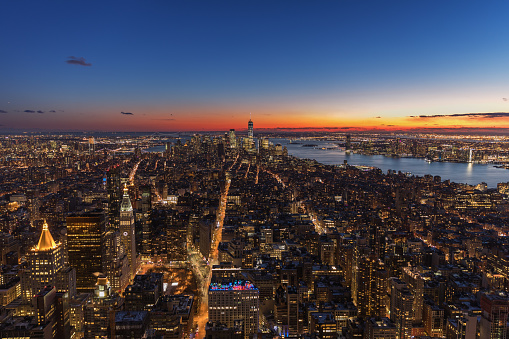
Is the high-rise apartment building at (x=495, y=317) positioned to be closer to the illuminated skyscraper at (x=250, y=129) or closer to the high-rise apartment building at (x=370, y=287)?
the high-rise apartment building at (x=370, y=287)

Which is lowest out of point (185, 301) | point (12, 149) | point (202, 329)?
point (202, 329)

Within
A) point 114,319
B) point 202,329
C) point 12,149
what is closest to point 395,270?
point 202,329

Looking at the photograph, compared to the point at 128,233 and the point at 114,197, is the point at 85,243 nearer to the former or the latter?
the point at 128,233

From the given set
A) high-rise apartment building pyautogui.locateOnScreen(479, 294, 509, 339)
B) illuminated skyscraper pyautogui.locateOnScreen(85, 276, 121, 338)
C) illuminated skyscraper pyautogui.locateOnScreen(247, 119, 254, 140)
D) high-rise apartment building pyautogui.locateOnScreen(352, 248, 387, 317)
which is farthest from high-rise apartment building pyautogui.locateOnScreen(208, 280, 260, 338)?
illuminated skyscraper pyautogui.locateOnScreen(247, 119, 254, 140)

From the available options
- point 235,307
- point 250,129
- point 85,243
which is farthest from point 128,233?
point 250,129

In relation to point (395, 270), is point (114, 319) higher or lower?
higher

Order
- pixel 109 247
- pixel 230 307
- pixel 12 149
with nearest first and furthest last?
pixel 230 307 → pixel 109 247 → pixel 12 149

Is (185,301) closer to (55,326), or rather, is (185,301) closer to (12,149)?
(55,326)
